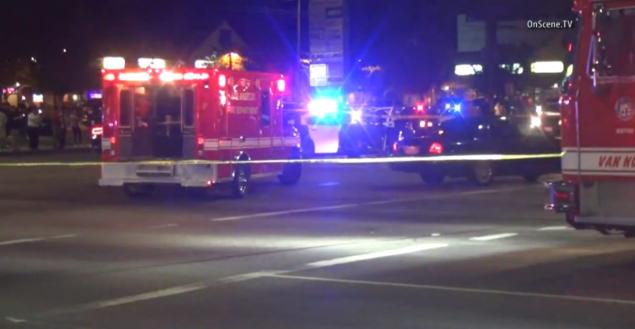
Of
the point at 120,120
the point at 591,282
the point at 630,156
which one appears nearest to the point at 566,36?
the point at 630,156

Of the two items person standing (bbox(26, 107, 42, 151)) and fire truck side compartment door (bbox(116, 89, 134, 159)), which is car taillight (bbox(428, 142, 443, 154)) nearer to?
fire truck side compartment door (bbox(116, 89, 134, 159))

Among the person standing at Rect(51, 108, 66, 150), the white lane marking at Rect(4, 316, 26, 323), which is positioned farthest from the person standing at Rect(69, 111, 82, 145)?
the white lane marking at Rect(4, 316, 26, 323)

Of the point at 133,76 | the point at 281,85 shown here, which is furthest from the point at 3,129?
the point at 133,76

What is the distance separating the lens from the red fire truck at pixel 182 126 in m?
20.5

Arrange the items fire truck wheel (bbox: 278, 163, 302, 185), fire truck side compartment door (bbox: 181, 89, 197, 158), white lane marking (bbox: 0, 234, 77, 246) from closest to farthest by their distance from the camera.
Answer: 1. white lane marking (bbox: 0, 234, 77, 246)
2. fire truck side compartment door (bbox: 181, 89, 197, 158)
3. fire truck wheel (bbox: 278, 163, 302, 185)

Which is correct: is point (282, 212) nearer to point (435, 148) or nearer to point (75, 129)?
point (435, 148)

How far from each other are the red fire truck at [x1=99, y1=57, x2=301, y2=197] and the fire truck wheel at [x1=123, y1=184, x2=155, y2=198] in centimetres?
2

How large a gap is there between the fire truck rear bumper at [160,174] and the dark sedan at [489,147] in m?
5.65

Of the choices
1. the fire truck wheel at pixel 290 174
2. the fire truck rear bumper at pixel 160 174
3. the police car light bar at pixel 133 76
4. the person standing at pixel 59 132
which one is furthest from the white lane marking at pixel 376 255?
the person standing at pixel 59 132

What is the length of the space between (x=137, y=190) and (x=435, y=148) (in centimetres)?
699

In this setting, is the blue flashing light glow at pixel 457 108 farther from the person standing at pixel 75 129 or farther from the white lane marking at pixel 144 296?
the person standing at pixel 75 129

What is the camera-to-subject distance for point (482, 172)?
23516mm

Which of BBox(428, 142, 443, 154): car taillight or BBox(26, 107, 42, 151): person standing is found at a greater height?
BBox(26, 107, 42, 151): person standing

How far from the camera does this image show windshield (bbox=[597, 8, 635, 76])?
10727mm
